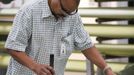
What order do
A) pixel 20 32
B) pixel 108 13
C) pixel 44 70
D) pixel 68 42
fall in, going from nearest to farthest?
pixel 44 70, pixel 20 32, pixel 68 42, pixel 108 13

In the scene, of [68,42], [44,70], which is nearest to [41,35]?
[68,42]

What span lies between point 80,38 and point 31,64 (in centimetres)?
35

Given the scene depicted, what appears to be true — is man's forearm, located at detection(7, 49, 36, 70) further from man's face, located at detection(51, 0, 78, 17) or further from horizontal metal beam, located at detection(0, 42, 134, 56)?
horizontal metal beam, located at detection(0, 42, 134, 56)

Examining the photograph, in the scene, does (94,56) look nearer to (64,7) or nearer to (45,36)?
(45,36)

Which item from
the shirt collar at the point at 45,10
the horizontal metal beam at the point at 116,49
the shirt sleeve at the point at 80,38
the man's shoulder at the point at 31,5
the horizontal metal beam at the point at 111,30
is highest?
the man's shoulder at the point at 31,5

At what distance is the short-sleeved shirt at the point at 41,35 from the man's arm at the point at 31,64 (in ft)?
0.08

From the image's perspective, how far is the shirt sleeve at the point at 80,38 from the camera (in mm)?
1652

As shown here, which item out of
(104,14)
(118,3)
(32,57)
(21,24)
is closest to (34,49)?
(32,57)

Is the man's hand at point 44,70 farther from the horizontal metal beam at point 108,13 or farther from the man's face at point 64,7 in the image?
the horizontal metal beam at point 108,13

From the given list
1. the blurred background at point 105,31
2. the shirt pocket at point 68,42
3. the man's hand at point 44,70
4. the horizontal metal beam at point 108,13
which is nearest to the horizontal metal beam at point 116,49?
the blurred background at point 105,31

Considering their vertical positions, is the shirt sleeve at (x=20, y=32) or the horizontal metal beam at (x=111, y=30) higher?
the shirt sleeve at (x=20, y=32)

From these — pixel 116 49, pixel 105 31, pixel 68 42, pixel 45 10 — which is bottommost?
pixel 116 49

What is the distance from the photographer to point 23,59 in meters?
1.44

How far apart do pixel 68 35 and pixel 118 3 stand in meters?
1.13
